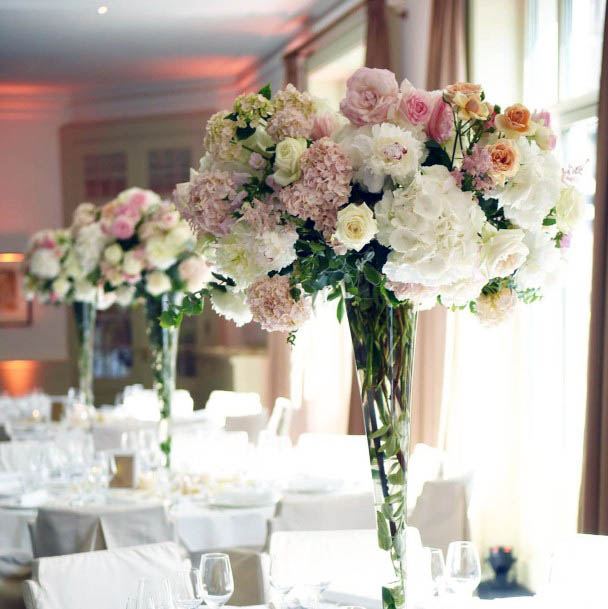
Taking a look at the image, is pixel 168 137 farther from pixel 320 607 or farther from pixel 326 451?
pixel 320 607

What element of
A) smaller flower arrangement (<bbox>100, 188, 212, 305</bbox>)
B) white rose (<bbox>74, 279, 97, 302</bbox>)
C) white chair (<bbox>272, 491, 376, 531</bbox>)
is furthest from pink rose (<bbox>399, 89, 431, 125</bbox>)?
white rose (<bbox>74, 279, 97, 302</bbox>)

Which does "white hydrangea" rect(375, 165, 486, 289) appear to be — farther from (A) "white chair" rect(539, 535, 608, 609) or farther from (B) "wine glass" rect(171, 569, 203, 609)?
(A) "white chair" rect(539, 535, 608, 609)

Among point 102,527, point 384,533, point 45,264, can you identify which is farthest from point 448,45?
point 384,533

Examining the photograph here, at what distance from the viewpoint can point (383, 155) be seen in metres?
2.13

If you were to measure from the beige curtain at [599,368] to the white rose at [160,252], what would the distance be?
2036 mm

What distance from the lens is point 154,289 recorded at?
4949mm

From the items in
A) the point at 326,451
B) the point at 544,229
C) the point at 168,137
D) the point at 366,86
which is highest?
the point at 168,137

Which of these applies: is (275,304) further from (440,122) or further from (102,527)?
(102,527)

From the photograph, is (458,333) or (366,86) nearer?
(366,86)

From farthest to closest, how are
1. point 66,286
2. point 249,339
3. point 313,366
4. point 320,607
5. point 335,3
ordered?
point 249,339 < point 313,366 < point 335,3 < point 66,286 < point 320,607

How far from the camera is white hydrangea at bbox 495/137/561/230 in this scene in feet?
7.20

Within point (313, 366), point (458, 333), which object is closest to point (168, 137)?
point (313, 366)

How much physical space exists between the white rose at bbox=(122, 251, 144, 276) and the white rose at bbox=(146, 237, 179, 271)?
5 cm

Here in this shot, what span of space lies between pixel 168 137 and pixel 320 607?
9.00 m
